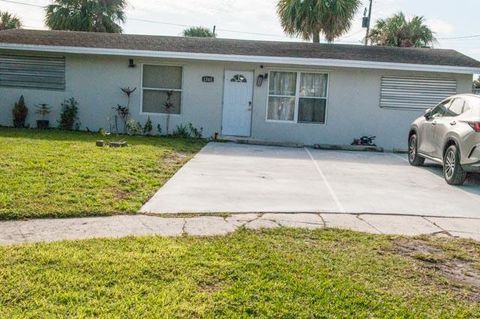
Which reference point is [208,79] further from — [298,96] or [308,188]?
[308,188]

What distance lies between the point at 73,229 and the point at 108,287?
5.60ft

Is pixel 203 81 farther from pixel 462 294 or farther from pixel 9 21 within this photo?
pixel 9 21

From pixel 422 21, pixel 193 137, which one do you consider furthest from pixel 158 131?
pixel 422 21

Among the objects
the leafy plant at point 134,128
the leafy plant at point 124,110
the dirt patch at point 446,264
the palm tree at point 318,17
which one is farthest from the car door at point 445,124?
the palm tree at point 318,17

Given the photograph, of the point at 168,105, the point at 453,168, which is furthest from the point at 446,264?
the point at 168,105

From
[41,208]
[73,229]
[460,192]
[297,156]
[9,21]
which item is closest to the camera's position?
[73,229]

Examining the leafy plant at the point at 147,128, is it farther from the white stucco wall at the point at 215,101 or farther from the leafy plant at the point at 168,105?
the leafy plant at the point at 168,105

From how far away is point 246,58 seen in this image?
13.7 metres

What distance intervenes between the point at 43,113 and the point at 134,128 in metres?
3.08

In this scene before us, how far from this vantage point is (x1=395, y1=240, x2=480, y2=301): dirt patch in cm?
376

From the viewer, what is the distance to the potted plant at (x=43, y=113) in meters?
14.6

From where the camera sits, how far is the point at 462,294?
357 centimetres

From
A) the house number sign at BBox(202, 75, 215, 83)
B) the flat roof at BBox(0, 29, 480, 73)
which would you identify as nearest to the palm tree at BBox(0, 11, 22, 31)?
the flat roof at BBox(0, 29, 480, 73)

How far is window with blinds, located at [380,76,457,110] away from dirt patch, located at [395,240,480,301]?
1025 cm
